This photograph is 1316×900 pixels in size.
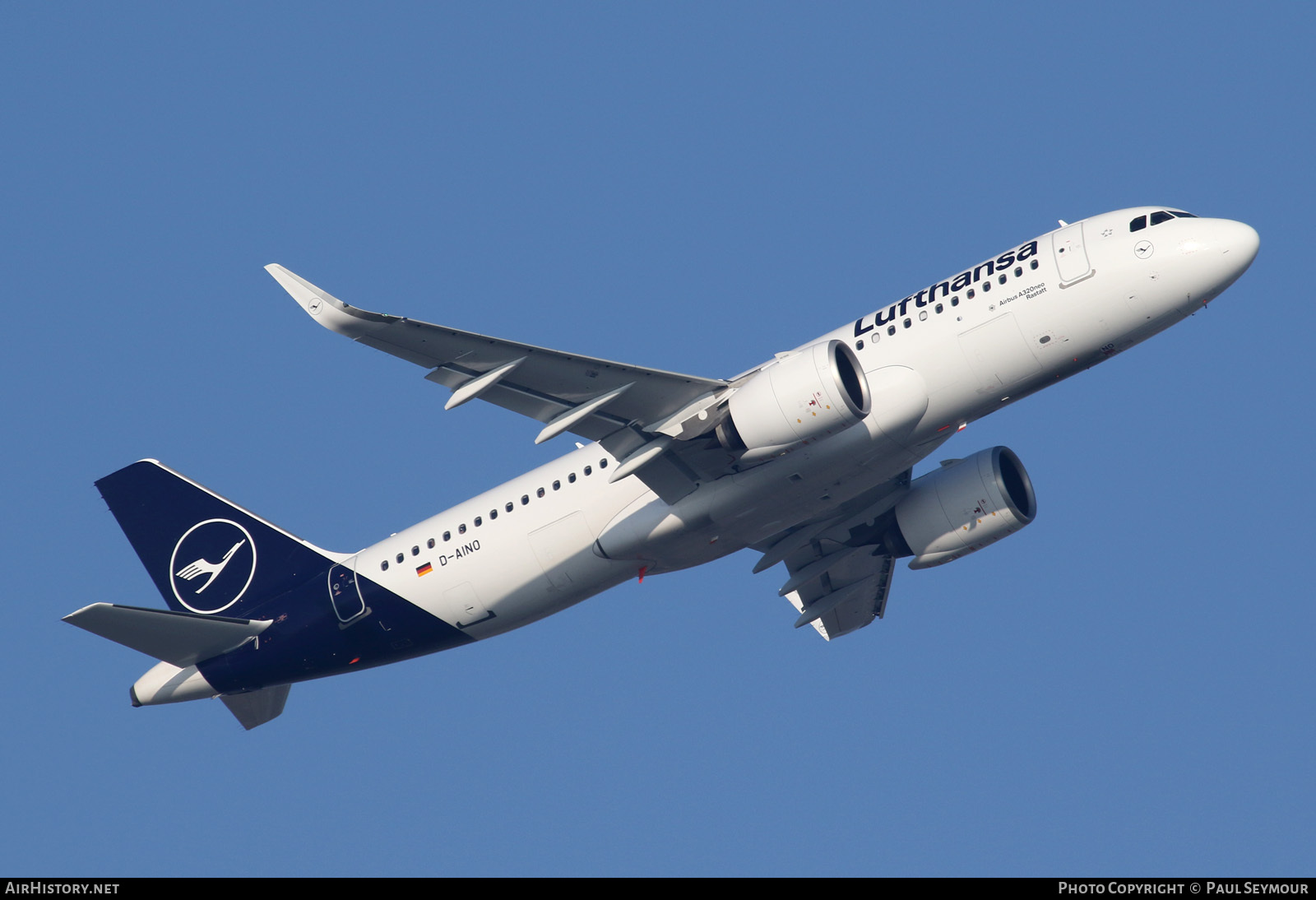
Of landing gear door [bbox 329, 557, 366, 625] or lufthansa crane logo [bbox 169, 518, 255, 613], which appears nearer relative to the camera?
landing gear door [bbox 329, 557, 366, 625]

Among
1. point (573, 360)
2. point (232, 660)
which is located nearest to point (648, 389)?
point (573, 360)

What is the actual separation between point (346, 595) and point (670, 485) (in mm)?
9913

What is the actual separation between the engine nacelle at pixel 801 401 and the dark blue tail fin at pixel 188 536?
14.8m

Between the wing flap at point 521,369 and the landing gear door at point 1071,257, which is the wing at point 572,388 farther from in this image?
the landing gear door at point 1071,257

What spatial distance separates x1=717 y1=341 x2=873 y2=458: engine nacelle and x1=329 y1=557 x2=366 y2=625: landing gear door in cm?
1184

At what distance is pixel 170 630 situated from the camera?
120 ft

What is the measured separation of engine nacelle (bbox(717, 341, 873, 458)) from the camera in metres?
30.9

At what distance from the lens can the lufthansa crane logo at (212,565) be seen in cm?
3950

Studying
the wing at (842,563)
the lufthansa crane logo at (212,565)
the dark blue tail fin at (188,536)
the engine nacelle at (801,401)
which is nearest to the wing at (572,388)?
the engine nacelle at (801,401)

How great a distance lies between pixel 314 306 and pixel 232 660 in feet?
44.9

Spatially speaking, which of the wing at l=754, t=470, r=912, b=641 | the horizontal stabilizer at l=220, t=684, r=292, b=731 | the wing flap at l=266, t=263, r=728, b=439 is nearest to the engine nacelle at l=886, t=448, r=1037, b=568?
the wing at l=754, t=470, r=912, b=641

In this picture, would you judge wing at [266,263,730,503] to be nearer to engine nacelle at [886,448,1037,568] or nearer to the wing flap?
the wing flap

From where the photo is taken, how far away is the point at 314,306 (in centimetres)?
2800
